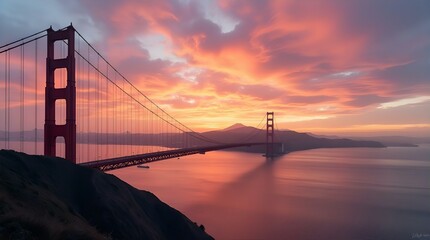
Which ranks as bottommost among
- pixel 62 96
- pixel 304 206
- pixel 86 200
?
pixel 304 206

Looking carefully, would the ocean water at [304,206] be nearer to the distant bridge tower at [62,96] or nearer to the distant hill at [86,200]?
the distant hill at [86,200]

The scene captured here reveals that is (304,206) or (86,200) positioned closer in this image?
(86,200)

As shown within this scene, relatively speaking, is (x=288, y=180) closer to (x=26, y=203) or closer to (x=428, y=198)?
(x=428, y=198)

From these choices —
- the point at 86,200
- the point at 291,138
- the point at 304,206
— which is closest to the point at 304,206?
the point at 304,206

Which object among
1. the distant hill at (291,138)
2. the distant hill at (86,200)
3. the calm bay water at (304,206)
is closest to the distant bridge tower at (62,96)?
the distant hill at (86,200)

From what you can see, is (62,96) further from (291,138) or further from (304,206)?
(291,138)

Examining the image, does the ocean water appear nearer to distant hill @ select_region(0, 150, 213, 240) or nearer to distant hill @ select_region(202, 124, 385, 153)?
distant hill @ select_region(0, 150, 213, 240)

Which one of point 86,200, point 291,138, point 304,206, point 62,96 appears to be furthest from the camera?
point 291,138
